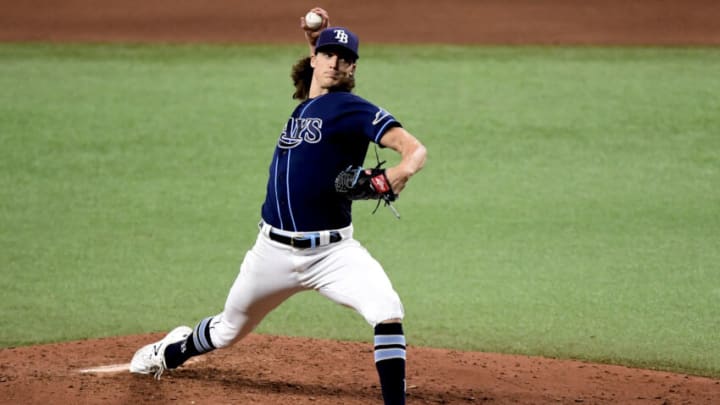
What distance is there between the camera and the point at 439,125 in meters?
10.8

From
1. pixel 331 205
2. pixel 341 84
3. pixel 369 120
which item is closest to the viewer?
pixel 369 120

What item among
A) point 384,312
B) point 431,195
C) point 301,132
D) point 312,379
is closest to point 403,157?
point 301,132

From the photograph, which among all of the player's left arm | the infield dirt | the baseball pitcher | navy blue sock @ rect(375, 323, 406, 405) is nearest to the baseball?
the baseball pitcher

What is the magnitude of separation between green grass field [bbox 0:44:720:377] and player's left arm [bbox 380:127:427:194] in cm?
216

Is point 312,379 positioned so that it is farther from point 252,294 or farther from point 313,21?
point 313,21

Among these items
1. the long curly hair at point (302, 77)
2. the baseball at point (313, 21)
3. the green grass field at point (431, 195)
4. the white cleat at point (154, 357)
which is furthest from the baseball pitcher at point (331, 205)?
the green grass field at point (431, 195)

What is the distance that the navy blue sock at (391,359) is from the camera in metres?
4.57

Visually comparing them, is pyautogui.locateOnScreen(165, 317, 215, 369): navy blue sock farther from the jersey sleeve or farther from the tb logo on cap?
the tb logo on cap

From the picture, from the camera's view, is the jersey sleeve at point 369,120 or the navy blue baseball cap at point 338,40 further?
the navy blue baseball cap at point 338,40

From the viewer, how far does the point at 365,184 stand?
4.52 meters

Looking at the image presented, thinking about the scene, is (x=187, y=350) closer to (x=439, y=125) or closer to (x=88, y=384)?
(x=88, y=384)

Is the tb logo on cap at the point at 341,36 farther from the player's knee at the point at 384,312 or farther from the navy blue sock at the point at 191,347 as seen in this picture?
the navy blue sock at the point at 191,347

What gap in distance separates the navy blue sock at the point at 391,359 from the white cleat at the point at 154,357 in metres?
1.34

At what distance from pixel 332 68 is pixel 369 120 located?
38 centimetres
